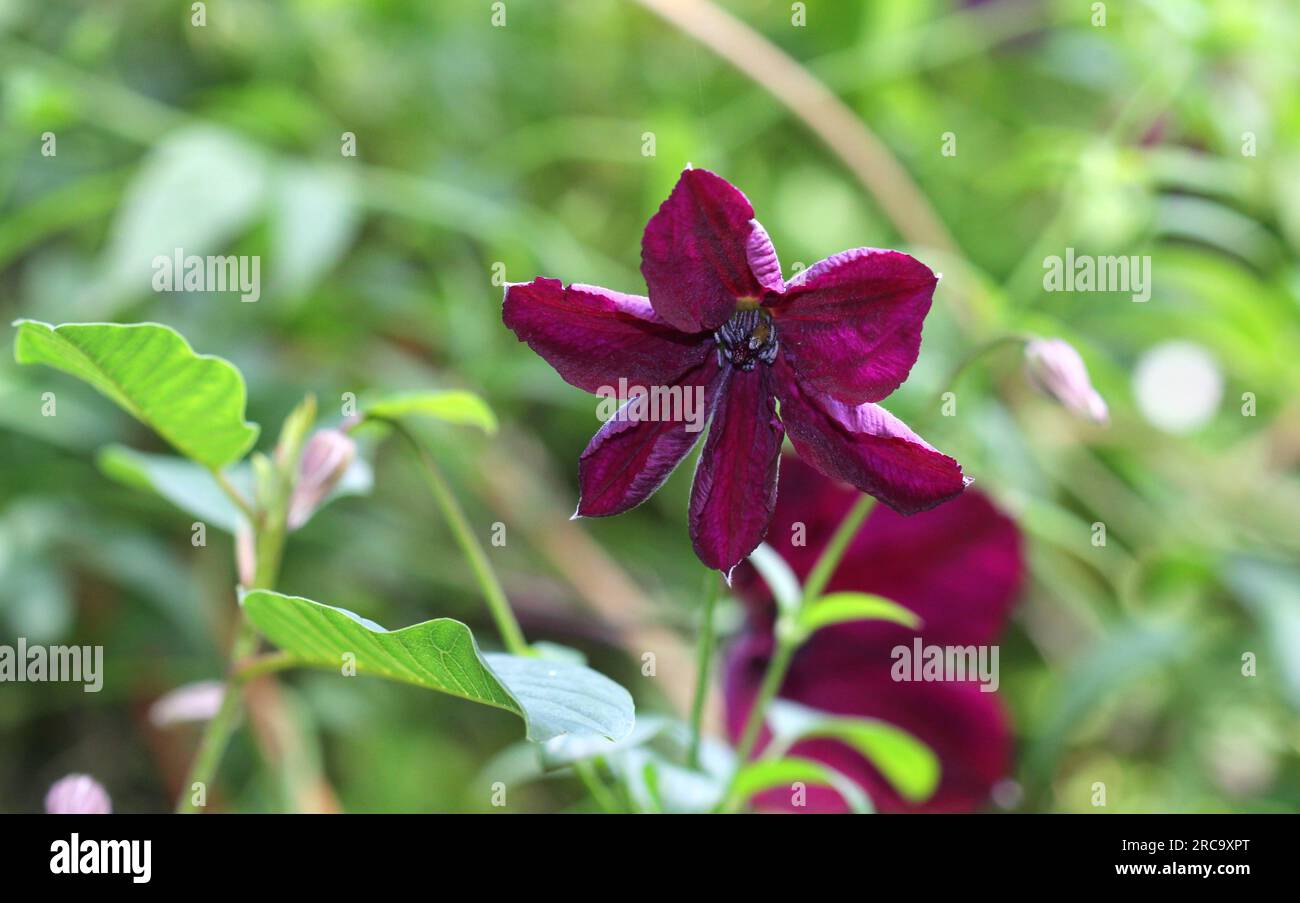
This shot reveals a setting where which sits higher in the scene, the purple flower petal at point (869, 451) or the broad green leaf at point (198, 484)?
the broad green leaf at point (198, 484)

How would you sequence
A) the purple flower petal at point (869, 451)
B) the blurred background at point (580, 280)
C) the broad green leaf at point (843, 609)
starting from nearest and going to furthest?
the purple flower petal at point (869, 451), the broad green leaf at point (843, 609), the blurred background at point (580, 280)

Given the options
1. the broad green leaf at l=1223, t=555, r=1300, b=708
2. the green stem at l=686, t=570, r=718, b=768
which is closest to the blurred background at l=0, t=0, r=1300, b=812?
the broad green leaf at l=1223, t=555, r=1300, b=708

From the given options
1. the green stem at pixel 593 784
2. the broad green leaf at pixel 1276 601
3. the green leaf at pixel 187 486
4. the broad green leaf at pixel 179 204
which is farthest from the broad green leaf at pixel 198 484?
the broad green leaf at pixel 1276 601

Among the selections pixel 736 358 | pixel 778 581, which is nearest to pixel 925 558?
pixel 778 581

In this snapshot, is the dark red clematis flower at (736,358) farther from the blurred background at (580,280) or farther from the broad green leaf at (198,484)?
the blurred background at (580,280)

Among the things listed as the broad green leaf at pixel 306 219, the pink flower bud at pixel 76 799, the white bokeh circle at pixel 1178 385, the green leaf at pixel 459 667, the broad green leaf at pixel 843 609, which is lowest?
the pink flower bud at pixel 76 799
